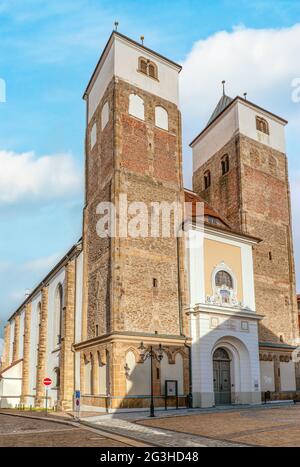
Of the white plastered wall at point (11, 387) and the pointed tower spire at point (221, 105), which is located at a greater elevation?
the pointed tower spire at point (221, 105)

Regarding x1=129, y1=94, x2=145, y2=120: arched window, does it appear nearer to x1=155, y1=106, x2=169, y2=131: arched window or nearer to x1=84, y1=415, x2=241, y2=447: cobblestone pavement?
x1=155, y1=106, x2=169, y2=131: arched window

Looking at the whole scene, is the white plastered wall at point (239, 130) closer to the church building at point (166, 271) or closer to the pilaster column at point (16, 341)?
the church building at point (166, 271)

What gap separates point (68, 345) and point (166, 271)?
893 cm

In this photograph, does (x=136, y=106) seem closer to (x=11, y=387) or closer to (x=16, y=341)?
(x=11, y=387)

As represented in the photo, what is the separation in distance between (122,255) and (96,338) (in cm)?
523

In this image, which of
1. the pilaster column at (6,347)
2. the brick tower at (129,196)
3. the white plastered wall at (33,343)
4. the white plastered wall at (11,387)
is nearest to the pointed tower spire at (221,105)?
the brick tower at (129,196)

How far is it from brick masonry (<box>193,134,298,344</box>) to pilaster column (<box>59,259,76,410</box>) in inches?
528

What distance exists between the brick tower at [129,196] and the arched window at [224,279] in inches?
103

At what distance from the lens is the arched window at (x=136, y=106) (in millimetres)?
32719

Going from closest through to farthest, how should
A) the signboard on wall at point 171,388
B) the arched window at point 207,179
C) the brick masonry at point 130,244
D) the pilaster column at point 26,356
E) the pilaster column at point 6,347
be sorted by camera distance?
the signboard on wall at point 171,388 → the brick masonry at point 130,244 → the arched window at point 207,179 → the pilaster column at point 26,356 → the pilaster column at point 6,347

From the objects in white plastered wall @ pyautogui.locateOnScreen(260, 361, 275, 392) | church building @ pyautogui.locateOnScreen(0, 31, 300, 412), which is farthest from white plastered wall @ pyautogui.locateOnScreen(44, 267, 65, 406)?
white plastered wall @ pyautogui.locateOnScreen(260, 361, 275, 392)

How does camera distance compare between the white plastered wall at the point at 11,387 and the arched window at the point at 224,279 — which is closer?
the arched window at the point at 224,279

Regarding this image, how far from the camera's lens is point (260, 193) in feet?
126
